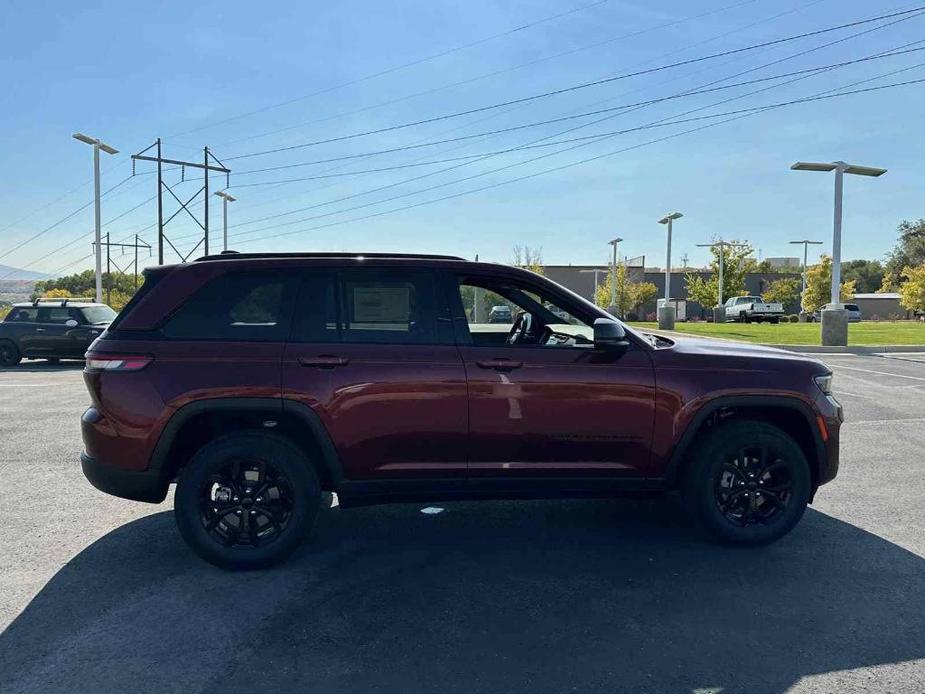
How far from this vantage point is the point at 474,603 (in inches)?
137

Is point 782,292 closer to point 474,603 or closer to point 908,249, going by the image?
point 908,249

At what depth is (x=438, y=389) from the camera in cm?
386

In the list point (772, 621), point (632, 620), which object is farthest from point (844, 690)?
point (632, 620)

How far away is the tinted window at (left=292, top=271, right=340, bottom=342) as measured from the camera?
3.92m

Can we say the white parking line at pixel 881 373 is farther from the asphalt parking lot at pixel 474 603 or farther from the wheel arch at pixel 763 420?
the wheel arch at pixel 763 420

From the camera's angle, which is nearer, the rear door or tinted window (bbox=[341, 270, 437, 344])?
the rear door

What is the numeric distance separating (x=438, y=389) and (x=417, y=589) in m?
1.15

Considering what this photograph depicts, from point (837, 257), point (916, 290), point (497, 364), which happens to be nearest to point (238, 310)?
point (497, 364)

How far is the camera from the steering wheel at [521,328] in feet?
15.3

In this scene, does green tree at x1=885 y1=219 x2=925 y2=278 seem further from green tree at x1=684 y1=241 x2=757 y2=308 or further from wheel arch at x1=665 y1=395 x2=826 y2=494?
wheel arch at x1=665 y1=395 x2=826 y2=494

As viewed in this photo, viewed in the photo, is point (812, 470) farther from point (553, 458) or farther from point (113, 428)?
point (113, 428)

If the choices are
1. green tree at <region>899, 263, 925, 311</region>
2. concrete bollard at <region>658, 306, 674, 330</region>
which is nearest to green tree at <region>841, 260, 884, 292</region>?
green tree at <region>899, 263, 925, 311</region>

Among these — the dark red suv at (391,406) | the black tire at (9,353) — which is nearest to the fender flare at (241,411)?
the dark red suv at (391,406)

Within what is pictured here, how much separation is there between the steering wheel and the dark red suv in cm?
49
